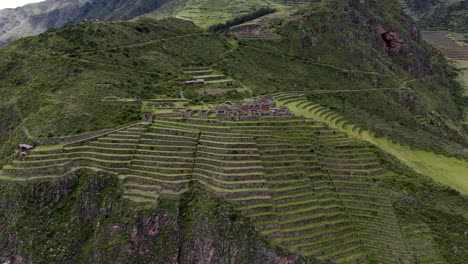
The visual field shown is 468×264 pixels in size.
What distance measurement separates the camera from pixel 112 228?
34625 mm

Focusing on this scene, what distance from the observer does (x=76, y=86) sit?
52.8 m

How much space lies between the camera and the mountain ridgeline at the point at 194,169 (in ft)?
110

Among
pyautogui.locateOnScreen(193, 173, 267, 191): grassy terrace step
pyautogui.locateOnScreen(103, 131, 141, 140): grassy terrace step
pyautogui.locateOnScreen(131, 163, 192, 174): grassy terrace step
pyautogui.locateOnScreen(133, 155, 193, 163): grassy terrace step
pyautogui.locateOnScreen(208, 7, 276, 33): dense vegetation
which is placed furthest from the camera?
pyautogui.locateOnScreen(208, 7, 276, 33): dense vegetation

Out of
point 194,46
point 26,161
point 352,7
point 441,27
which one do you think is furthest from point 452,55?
point 26,161

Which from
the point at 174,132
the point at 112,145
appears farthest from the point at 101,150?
the point at 174,132

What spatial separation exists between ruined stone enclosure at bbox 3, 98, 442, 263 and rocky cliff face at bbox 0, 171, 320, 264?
3.69 feet

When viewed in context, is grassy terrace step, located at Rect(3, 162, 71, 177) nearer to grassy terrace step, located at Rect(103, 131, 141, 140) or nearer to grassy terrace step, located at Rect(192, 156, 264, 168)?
grassy terrace step, located at Rect(103, 131, 141, 140)

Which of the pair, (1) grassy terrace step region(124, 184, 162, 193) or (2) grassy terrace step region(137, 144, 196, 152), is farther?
(2) grassy terrace step region(137, 144, 196, 152)

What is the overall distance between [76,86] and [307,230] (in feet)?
119

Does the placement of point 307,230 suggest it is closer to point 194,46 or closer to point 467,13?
point 194,46

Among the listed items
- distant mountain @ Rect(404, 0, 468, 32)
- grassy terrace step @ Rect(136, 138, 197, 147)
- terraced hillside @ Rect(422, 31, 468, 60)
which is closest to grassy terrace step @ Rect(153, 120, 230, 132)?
grassy terrace step @ Rect(136, 138, 197, 147)

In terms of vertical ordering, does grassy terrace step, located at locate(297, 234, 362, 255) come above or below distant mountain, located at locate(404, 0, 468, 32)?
above

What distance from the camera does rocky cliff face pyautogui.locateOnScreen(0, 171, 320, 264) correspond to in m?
32.2

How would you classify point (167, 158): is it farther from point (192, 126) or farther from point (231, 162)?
point (231, 162)
